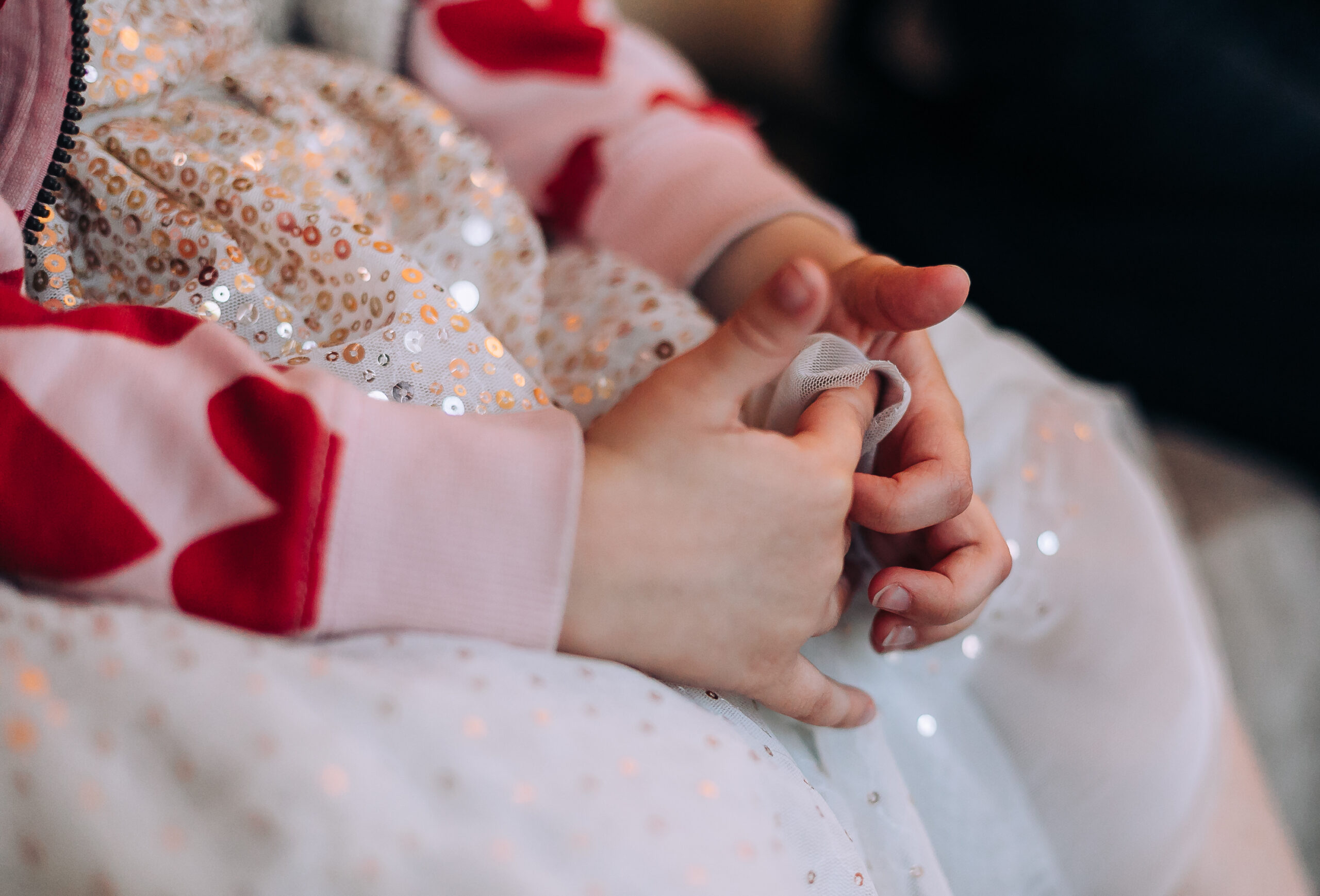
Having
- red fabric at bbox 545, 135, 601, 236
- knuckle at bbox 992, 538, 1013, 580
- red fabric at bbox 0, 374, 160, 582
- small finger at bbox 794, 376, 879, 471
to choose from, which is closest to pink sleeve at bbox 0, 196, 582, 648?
red fabric at bbox 0, 374, 160, 582

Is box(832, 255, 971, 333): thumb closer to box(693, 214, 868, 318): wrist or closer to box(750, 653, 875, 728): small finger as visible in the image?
box(693, 214, 868, 318): wrist

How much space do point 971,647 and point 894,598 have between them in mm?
122

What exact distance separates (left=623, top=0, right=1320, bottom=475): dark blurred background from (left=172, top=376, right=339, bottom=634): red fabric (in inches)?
39.4

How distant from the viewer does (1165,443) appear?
107 centimetres

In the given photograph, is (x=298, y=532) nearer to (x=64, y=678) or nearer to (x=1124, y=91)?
(x=64, y=678)

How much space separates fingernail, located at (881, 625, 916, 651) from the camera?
0.40 m

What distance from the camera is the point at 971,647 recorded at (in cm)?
47

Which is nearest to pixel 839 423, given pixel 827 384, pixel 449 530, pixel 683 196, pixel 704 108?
pixel 827 384

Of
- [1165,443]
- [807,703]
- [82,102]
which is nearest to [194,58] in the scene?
[82,102]

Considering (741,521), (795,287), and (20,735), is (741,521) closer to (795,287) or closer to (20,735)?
(795,287)

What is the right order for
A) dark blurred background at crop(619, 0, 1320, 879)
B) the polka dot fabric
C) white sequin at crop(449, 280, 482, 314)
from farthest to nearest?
dark blurred background at crop(619, 0, 1320, 879)
white sequin at crop(449, 280, 482, 314)
the polka dot fabric

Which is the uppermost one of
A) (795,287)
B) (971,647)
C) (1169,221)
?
(795,287)

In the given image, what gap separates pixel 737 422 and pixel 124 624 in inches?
8.8

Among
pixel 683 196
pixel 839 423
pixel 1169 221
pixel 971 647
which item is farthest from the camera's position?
pixel 1169 221
